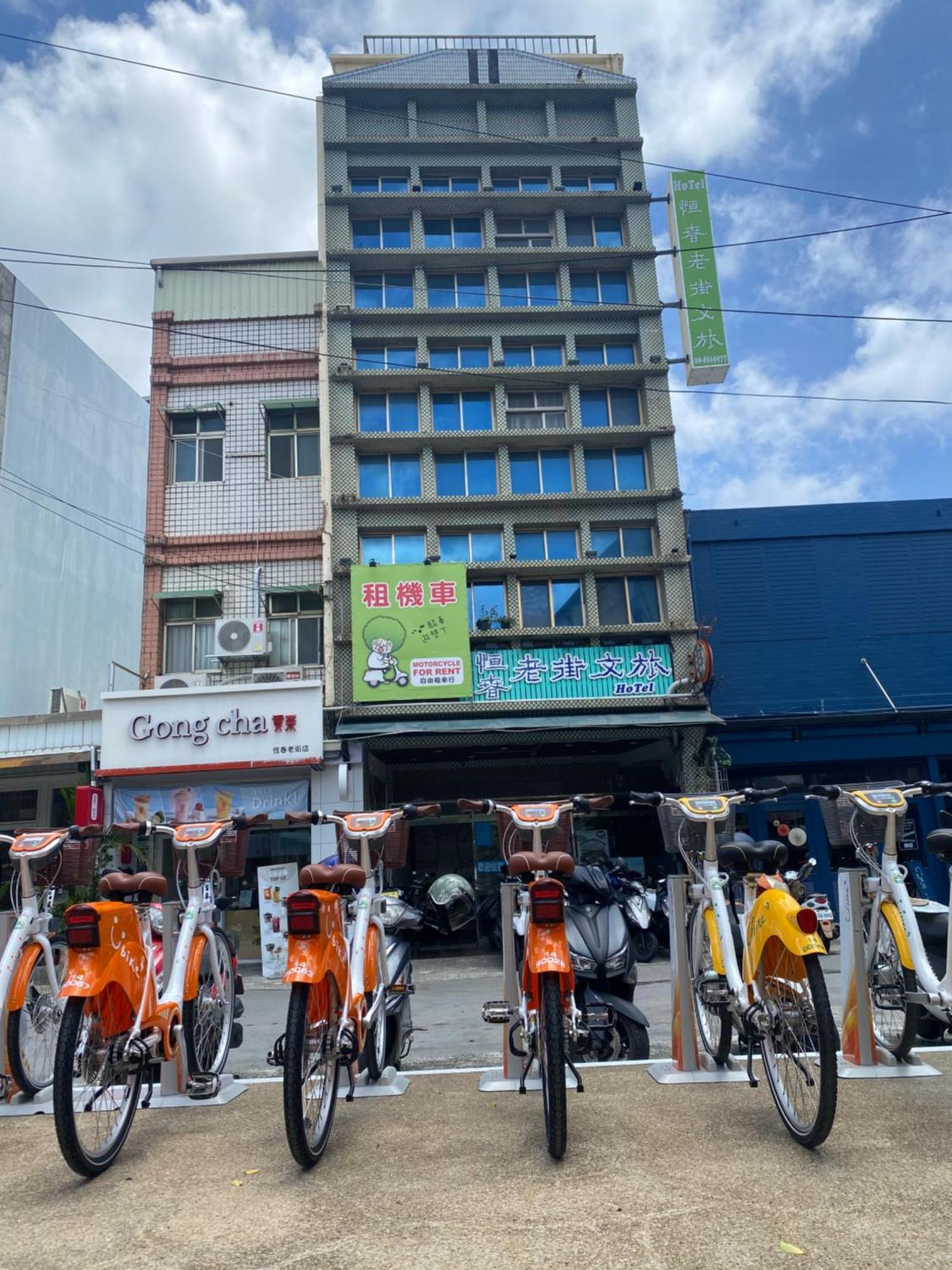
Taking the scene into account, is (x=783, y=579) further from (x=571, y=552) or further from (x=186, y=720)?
(x=186, y=720)

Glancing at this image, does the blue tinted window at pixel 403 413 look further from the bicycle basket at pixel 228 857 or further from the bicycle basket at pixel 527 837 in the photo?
the bicycle basket at pixel 527 837

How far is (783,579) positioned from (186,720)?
10.7m

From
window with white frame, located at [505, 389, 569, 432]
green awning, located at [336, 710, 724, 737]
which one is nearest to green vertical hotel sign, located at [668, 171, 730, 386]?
window with white frame, located at [505, 389, 569, 432]

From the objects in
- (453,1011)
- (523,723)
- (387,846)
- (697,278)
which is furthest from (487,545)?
(387,846)

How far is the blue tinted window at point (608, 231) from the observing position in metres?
19.5

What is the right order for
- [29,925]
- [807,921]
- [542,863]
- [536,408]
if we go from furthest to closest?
1. [536,408]
2. [29,925]
3. [542,863]
4. [807,921]

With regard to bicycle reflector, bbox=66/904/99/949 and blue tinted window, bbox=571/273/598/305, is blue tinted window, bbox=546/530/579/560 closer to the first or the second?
blue tinted window, bbox=571/273/598/305

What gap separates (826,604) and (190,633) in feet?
37.8

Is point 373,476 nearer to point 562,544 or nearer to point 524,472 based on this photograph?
point 524,472

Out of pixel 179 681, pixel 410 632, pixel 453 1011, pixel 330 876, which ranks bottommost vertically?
pixel 453 1011

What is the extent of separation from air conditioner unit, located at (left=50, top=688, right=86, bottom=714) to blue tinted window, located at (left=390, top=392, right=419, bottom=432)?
800 cm

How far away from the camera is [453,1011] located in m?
9.38

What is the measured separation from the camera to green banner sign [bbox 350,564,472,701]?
15969 millimetres

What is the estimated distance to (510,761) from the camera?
17.7 m
